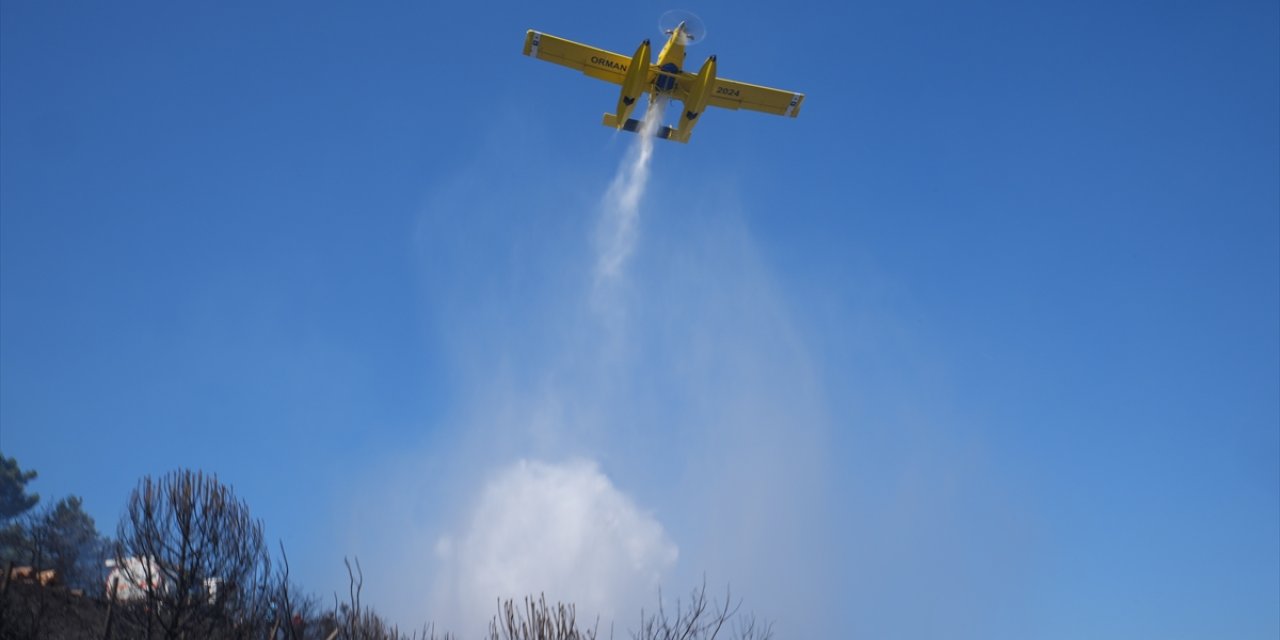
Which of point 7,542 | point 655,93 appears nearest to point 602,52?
point 655,93

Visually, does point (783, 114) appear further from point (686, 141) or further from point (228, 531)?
point (228, 531)

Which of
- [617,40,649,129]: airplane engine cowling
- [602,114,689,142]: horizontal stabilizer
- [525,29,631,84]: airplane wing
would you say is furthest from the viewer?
[602,114,689,142]: horizontal stabilizer

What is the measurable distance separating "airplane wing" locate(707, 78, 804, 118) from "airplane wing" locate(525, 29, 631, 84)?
369 centimetres

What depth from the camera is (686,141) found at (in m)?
32.2

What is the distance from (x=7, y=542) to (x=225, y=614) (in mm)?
40907


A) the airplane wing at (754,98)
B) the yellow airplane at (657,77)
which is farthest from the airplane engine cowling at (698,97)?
the airplane wing at (754,98)

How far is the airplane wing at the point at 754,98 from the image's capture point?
106ft

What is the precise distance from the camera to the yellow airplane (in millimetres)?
29062

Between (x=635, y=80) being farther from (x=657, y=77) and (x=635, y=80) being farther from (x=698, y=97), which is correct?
(x=698, y=97)

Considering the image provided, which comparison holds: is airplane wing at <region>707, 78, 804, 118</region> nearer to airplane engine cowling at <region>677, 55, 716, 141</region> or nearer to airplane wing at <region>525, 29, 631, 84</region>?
airplane engine cowling at <region>677, 55, 716, 141</region>

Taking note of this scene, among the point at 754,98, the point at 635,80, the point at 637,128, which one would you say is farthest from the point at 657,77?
the point at 754,98

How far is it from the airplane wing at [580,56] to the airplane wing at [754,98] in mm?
3688

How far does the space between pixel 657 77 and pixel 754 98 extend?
16.0 ft

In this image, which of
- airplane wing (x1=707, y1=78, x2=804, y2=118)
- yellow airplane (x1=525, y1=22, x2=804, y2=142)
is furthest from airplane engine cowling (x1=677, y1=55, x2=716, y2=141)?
airplane wing (x1=707, y1=78, x2=804, y2=118)
